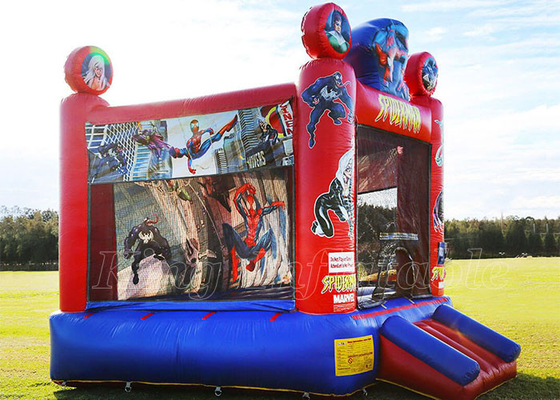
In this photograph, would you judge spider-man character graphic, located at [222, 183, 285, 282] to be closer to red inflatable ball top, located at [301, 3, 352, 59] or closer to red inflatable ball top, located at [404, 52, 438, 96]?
red inflatable ball top, located at [301, 3, 352, 59]

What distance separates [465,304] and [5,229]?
2879 cm

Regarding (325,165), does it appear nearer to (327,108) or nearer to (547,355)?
(327,108)

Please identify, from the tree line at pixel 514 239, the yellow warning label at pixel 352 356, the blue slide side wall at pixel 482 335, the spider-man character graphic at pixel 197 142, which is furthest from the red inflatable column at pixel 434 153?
the tree line at pixel 514 239

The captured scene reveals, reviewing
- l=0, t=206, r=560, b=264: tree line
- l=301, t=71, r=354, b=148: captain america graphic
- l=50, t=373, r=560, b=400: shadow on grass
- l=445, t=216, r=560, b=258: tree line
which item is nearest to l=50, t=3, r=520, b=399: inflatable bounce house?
l=301, t=71, r=354, b=148: captain america graphic

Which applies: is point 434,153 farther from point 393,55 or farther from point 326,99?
point 326,99

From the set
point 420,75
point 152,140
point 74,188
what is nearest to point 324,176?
point 152,140

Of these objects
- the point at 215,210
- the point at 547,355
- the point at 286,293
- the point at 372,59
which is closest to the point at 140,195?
the point at 215,210

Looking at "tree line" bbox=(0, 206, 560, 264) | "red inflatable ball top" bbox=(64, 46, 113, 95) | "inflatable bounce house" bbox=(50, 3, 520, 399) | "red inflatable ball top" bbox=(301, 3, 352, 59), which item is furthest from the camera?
"tree line" bbox=(0, 206, 560, 264)

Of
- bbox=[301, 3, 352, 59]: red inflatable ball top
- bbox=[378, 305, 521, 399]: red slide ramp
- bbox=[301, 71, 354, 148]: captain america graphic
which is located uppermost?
bbox=[301, 3, 352, 59]: red inflatable ball top

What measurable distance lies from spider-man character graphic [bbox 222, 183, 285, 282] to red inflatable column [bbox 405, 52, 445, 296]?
84.6 inches

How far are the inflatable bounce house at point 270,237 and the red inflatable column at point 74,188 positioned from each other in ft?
0.05

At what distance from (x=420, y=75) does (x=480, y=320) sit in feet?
16.4

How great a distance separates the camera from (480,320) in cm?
954

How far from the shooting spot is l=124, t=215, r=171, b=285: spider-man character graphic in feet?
18.1
